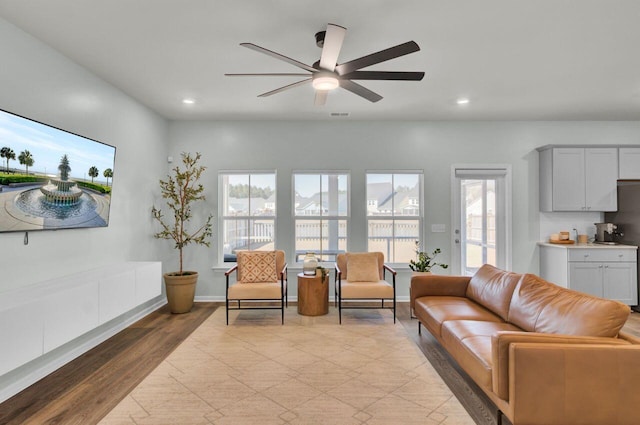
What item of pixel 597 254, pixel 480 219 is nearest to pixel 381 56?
pixel 480 219

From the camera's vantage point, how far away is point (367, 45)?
9.87 feet

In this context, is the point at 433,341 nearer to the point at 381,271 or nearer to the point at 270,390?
the point at 381,271

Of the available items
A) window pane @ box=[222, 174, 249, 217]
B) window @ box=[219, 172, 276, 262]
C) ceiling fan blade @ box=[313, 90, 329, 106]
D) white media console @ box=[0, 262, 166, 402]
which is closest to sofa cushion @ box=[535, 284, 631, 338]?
ceiling fan blade @ box=[313, 90, 329, 106]

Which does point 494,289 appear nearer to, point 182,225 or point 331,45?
point 331,45

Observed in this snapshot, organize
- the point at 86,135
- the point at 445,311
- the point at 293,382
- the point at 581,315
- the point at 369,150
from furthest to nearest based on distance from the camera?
the point at 369,150, the point at 86,135, the point at 445,311, the point at 293,382, the point at 581,315

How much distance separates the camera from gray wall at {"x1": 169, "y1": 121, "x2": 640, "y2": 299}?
5363 mm

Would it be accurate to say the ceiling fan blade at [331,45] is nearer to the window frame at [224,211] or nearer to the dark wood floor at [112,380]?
the dark wood floor at [112,380]

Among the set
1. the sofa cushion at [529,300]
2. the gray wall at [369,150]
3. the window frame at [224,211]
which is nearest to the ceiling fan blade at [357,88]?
the sofa cushion at [529,300]

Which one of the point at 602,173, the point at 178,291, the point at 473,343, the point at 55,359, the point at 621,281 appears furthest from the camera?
the point at 602,173

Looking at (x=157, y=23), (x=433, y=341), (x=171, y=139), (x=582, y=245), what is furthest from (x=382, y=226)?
(x=157, y=23)

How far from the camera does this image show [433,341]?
3.67m

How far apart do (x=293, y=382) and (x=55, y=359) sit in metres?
2.14

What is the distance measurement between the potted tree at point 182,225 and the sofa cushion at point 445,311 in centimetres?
304

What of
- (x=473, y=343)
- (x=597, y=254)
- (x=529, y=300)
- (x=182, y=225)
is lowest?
(x=473, y=343)
